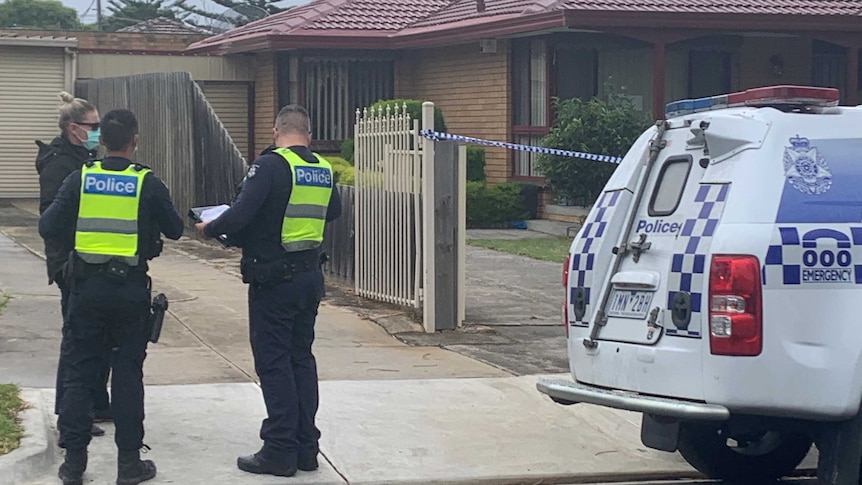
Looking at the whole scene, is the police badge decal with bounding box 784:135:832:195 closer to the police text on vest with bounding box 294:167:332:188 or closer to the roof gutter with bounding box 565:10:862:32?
the police text on vest with bounding box 294:167:332:188

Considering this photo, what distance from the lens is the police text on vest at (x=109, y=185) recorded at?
6020 millimetres

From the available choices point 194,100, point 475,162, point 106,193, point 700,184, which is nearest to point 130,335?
point 106,193

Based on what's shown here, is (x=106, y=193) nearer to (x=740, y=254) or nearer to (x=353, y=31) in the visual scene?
(x=740, y=254)

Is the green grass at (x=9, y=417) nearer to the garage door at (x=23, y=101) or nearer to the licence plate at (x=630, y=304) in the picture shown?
the licence plate at (x=630, y=304)

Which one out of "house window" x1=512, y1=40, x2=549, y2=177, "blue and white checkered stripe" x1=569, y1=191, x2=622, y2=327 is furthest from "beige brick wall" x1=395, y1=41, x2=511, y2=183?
"blue and white checkered stripe" x1=569, y1=191, x2=622, y2=327

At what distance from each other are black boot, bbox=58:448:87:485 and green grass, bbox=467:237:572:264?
10082 millimetres

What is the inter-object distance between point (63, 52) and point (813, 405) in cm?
2195

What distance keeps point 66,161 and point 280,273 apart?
1507 millimetres

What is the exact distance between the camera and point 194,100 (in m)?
17.8

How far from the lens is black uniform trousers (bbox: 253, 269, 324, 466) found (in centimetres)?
632

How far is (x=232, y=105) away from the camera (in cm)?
2542

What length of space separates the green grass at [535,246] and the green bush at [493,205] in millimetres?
1498

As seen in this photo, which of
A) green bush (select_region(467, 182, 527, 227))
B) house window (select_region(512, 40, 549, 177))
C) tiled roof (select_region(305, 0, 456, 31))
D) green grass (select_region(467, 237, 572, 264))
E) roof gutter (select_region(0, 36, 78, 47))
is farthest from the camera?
roof gutter (select_region(0, 36, 78, 47))

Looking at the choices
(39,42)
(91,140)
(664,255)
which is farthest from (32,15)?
(664,255)
